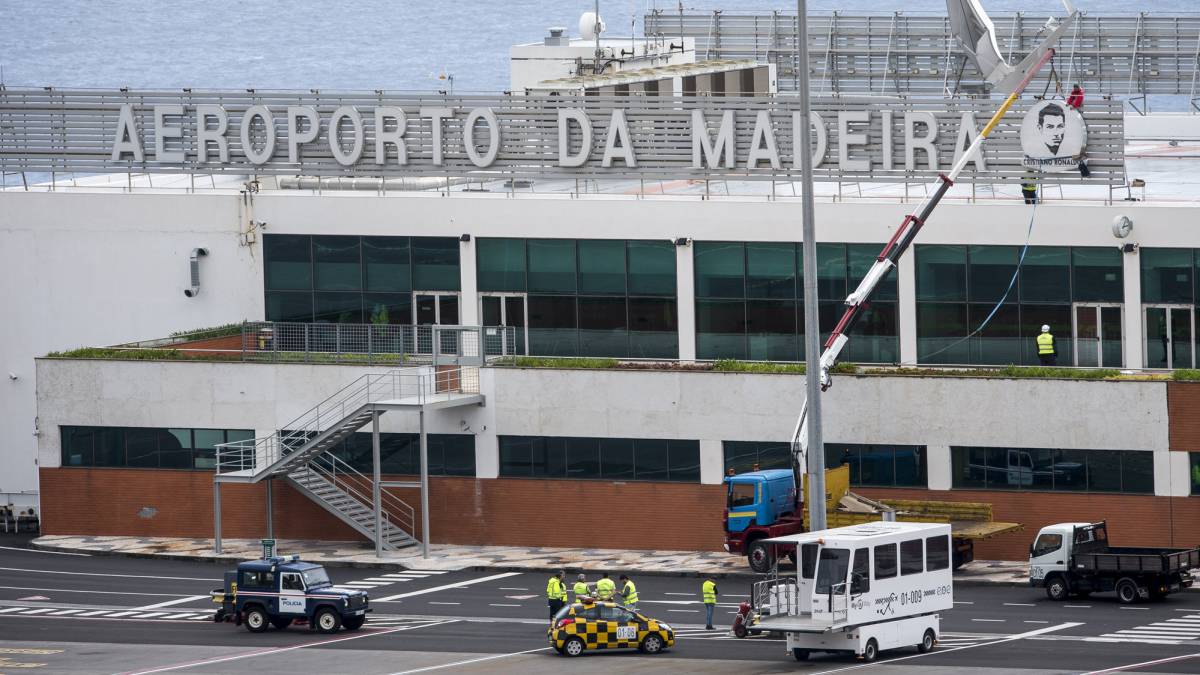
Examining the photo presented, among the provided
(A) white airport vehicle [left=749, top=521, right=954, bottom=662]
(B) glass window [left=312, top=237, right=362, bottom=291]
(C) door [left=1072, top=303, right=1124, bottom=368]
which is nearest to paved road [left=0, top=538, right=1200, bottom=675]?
(A) white airport vehicle [left=749, top=521, right=954, bottom=662]

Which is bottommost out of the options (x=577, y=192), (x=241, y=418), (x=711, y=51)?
(x=241, y=418)

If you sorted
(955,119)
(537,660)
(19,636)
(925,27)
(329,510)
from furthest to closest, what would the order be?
(925,27) < (955,119) < (329,510) < (19,636) < (537,660)

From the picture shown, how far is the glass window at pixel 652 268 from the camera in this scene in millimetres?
60906

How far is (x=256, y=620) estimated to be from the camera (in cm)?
4609

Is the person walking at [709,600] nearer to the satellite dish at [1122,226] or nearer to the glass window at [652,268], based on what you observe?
the glass window at [652,268]

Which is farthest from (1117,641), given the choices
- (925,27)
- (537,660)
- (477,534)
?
(925,27)

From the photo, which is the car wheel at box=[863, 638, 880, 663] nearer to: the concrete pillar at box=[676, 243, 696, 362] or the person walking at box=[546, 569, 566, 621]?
the person walking at box=[546, 569, 566, 621]

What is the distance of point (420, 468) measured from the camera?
190 feet

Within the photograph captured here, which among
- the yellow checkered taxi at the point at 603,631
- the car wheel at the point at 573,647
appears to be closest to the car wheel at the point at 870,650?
the yellow checkered taxi at the point at 603,631

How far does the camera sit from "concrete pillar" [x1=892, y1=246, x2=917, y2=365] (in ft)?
193

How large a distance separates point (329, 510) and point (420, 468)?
Answer: 289 centimetres

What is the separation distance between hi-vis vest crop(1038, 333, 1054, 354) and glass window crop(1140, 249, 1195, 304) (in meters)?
2.86

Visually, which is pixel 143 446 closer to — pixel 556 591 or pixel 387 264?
pixel 387 264

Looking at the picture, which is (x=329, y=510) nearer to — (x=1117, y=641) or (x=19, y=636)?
(x=19, y=636)
